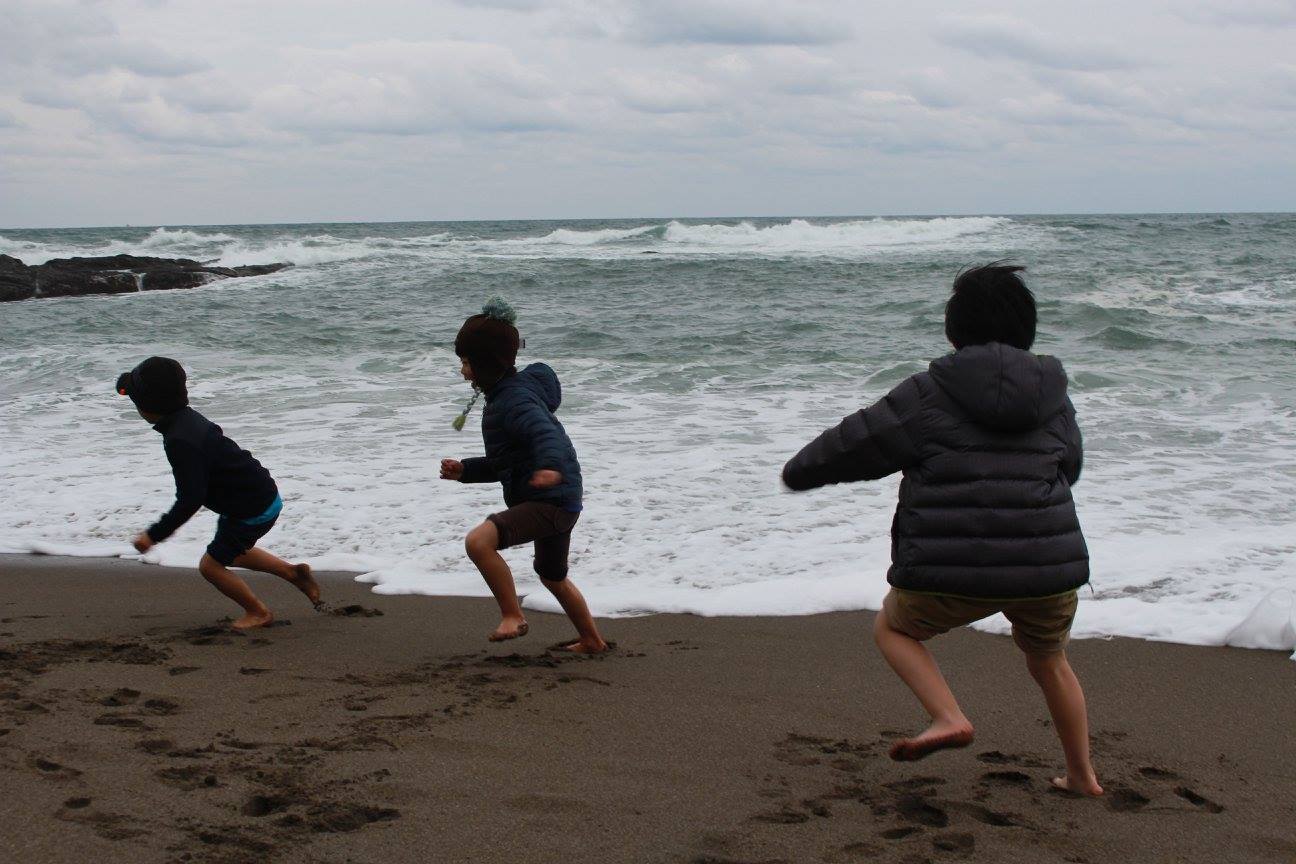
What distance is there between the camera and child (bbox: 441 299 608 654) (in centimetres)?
408

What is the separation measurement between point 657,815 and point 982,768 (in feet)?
3.08

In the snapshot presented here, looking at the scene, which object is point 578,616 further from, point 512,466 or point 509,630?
point 512,466

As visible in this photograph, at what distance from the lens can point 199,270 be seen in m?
31.7

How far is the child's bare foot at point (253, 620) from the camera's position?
4.74 m

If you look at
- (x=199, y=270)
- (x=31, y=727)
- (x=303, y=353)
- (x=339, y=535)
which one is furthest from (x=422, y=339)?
(x=199, y=270)

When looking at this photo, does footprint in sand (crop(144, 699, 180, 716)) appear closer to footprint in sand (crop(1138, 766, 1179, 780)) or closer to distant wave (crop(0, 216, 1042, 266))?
footprint in sand (crop(1138, 766, 1179, 780))

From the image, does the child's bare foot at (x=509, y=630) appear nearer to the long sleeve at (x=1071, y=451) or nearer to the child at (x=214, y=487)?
the child at (x=214, y=487)

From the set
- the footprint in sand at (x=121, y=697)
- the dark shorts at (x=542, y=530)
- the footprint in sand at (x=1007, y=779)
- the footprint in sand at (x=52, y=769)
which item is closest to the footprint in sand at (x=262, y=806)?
the footprint in sand at (x=52, y=769)

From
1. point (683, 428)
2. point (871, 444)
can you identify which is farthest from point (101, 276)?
point (871, 444)

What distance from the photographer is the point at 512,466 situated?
4191 mm

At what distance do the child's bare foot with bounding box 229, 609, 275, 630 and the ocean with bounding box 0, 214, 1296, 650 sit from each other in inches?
37.6

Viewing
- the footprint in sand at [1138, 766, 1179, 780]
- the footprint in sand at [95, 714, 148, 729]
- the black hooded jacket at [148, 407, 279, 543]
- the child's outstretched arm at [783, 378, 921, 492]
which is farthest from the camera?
the black hooded jacket at [148, 407, 279, 543]

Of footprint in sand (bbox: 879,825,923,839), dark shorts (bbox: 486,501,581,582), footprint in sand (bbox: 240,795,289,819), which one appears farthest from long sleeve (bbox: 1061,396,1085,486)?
footprint in sand (bbox: 240,795,289,819)

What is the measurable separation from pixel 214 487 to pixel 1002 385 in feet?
10.7
